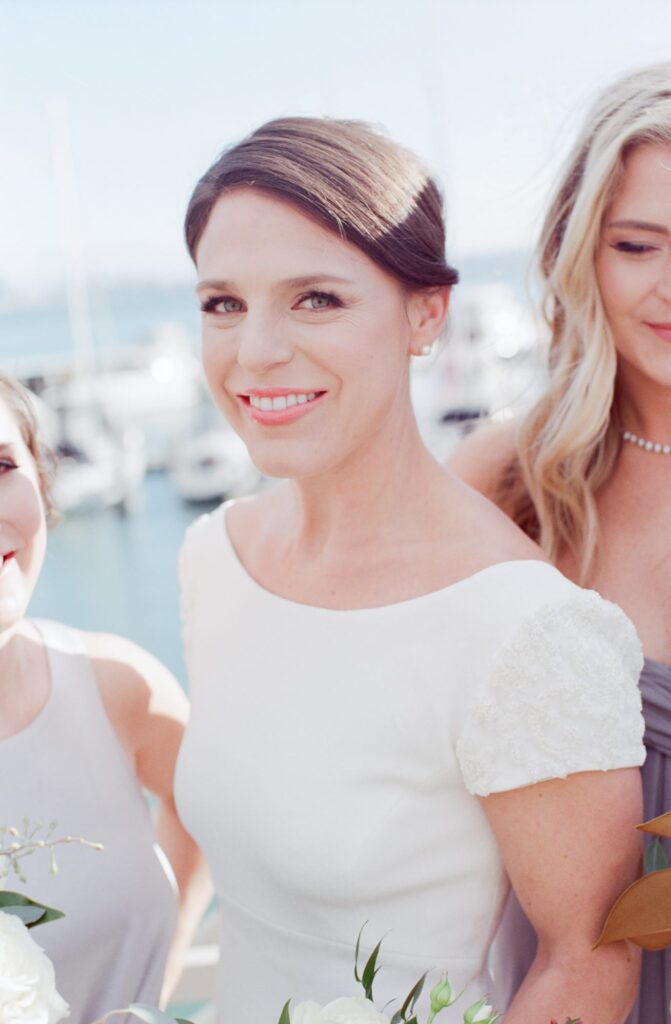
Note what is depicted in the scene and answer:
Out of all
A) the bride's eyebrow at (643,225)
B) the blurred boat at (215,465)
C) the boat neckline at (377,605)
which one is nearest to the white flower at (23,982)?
the boat neckline at (377,605)

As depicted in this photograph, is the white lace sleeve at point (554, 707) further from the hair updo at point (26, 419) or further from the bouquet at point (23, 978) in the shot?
the hair updo at point (26, 419)

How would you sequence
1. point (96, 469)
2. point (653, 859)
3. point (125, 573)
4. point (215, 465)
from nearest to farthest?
point (653, 859), point (96, 469), point (215, 465), point (125, 573)

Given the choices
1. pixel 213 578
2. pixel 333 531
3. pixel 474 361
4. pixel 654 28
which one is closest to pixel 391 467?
pixel 333 531

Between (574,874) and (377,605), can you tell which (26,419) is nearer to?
(377,605)

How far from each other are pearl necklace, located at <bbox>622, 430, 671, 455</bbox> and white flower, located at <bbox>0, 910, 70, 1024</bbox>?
1.48m

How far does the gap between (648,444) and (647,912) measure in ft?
3.71


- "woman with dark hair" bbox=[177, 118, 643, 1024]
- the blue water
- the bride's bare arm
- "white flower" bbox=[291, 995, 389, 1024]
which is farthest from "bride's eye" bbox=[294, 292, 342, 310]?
the blue water

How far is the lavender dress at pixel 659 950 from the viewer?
1.79 metres

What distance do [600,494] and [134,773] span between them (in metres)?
1.00

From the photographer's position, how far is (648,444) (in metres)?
2.18

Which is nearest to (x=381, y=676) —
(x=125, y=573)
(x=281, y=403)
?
(x=281, y=403)

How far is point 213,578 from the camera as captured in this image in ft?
6.77

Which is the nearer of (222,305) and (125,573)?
(222,305)

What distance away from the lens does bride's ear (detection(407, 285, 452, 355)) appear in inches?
67.7
